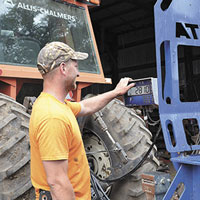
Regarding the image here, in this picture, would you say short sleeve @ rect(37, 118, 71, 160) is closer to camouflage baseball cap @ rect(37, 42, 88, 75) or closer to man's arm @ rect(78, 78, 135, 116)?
camouflage baseball cap @ rect(37, 42, 88, 75)

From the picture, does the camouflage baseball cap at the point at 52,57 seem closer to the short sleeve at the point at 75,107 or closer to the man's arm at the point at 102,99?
the short sleeve at the point at 75,107

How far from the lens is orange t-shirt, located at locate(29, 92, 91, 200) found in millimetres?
1494

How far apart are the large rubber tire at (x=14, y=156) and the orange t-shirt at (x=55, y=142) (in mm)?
434

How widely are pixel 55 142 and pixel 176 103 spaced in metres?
0.83

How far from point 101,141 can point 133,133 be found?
36cm

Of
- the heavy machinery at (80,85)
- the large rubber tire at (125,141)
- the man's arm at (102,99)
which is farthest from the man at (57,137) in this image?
the large rubber tire at (125,141)

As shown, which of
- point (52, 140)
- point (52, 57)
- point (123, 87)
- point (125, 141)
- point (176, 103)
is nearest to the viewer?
point (52, 140)

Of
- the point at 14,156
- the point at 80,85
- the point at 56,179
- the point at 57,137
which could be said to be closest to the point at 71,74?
the point at 57,137

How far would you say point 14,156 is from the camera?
215 cm

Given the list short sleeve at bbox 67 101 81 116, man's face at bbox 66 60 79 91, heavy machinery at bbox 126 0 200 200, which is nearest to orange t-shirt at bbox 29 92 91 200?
man's face at bbox 66 60 79 91

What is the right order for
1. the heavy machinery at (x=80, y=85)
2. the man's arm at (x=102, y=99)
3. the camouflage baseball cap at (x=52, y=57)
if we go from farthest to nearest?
the heavy machinery at (x=80, y=85) < the man's arm at (x=102, y=99) < the camouflage baseball cap at (x=52, y=57)

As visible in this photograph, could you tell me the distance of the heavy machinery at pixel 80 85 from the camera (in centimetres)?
280

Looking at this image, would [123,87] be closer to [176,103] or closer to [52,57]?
[176,103]

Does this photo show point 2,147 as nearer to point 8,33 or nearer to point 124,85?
point 124,85
